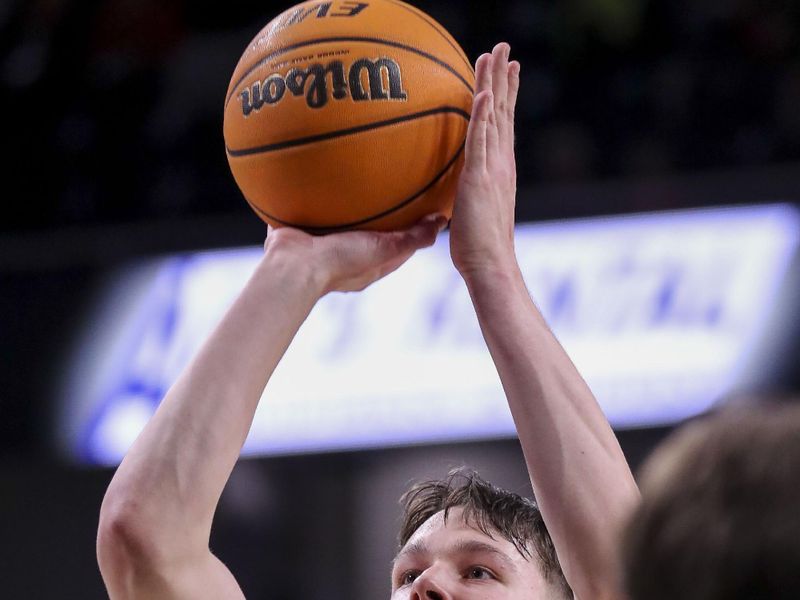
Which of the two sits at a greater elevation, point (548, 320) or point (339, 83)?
point (548, 320)

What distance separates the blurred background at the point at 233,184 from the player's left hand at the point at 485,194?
373cm

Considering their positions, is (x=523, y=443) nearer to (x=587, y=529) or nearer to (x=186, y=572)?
(x=587, y=529)

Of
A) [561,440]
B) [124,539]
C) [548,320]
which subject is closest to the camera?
[124,539]

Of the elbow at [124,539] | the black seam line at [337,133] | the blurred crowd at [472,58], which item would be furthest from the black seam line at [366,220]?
the blurred crowd at [472,58]

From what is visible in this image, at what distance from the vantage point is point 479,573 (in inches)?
98.3

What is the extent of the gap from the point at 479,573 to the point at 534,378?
Answer: 536 millimetres

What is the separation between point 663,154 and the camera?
7.10m

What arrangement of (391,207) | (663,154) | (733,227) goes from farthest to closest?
(663,154)
(733,227)
(391,207)

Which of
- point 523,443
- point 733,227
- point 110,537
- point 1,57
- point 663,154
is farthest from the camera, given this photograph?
point 1,57

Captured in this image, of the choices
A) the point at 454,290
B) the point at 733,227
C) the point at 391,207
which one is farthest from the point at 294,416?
the point at 391,207

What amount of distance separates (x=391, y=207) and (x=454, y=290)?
170 inches

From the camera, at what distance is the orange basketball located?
232cm

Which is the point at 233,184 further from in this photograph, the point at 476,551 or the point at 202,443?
the point at 202,443

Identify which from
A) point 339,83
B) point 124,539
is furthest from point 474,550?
point 339,83
